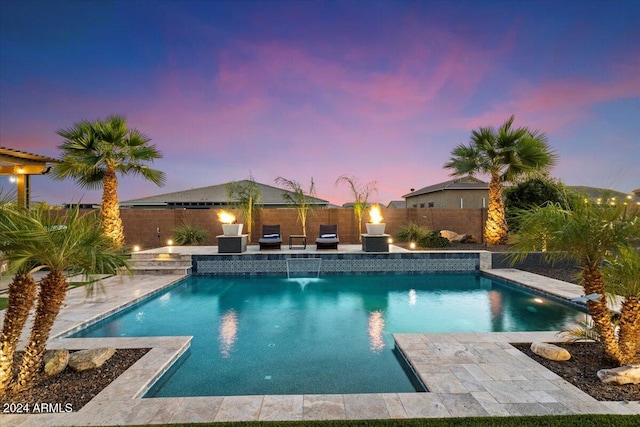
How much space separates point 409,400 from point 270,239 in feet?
29.9

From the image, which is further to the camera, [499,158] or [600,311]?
[499,158]

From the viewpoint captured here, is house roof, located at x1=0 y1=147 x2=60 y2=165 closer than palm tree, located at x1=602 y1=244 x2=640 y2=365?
No

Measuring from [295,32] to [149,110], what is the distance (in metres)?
6.93

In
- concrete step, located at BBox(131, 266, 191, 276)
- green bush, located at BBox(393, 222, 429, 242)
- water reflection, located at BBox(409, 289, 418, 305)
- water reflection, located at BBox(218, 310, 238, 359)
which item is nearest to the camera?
water reflection, located at BBox(218, 310, 238, 359)

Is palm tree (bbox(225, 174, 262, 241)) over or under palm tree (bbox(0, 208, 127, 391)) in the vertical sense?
over

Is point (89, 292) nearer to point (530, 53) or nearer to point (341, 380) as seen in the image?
point (341, 380)

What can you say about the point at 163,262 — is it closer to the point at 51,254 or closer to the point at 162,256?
the point at 162,256

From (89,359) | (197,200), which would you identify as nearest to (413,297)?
(89,359)

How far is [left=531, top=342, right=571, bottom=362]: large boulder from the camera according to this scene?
3.61 meters

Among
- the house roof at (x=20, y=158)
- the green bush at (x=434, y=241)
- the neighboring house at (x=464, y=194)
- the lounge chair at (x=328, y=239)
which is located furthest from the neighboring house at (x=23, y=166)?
the neighboring house at (x=464, y=194)

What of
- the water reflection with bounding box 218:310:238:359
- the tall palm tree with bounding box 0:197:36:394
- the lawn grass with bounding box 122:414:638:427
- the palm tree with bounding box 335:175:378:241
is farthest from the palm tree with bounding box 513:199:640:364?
the palm tree with bounding box 335:175:378:241

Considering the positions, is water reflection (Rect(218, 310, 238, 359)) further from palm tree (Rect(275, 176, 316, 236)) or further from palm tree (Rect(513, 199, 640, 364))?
palm tree (Rect(275, 176, 316, 236))

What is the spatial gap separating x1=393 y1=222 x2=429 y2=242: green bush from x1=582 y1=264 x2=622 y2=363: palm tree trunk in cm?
1020

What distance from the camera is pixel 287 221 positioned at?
14578mm
